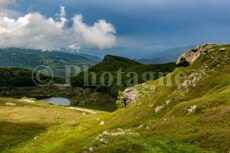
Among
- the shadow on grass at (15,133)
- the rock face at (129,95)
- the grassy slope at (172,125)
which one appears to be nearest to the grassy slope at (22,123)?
the shadow on grass at (15,133)

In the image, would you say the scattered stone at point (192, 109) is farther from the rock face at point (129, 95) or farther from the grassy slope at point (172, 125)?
the rock face at point (129, 95)

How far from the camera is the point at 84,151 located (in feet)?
145

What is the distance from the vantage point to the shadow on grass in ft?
307

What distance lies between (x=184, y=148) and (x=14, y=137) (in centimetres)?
6684

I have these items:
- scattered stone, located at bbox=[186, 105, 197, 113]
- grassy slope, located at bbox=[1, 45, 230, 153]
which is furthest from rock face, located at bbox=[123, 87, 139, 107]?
scattered stone, located at bbox=[186, 105, 197, 113]

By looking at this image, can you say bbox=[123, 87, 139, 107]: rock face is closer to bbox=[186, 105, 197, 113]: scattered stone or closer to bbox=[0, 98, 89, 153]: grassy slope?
bbox=[0, 98, 89, 153]: grassy slope

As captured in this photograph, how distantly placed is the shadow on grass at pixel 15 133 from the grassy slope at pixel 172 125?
6702mm

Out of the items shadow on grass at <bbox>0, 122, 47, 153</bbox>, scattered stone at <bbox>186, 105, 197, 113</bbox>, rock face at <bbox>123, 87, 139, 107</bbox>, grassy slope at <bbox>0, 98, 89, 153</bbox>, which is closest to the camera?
scattered stone at <bbox>186, 105, 197, 113</bbox>

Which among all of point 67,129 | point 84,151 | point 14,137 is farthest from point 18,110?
point 84,151

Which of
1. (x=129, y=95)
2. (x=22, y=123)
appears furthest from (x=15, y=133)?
(x=129, y=95)

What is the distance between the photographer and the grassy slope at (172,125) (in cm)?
4116

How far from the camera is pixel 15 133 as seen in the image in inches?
4075

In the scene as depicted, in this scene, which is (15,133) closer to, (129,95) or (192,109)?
(129,95)

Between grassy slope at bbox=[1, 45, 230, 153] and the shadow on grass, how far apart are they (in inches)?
264
